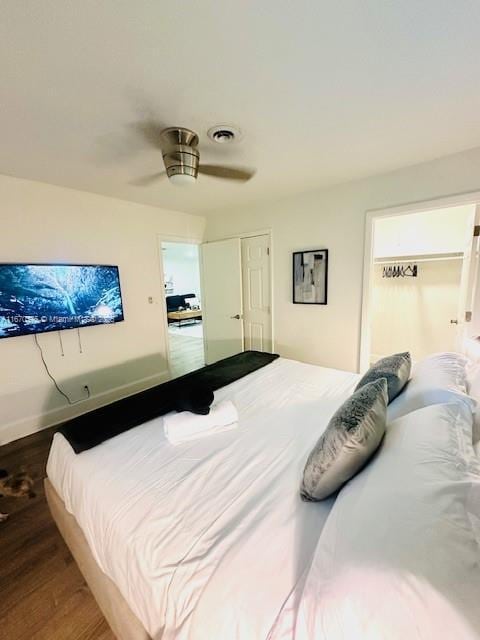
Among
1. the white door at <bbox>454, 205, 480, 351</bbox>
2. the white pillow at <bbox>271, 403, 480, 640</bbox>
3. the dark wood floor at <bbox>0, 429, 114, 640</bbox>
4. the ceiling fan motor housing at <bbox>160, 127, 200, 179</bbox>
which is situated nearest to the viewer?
the white pillow at <bbox>271, 403, 480, 640</bbox>

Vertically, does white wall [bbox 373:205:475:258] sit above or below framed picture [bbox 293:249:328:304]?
above

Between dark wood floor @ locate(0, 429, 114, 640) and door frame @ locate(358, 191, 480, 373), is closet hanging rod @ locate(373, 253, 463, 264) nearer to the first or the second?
door frame @ locate(358, 191, 480, 373)

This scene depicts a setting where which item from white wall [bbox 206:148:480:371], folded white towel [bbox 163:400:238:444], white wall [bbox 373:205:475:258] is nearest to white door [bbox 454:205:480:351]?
white wall [bbox 206:148:480:371]

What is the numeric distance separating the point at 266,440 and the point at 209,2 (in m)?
1.83

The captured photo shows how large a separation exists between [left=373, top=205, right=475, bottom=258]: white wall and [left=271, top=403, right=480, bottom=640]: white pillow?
2.93 m

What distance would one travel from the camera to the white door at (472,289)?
6.98ft

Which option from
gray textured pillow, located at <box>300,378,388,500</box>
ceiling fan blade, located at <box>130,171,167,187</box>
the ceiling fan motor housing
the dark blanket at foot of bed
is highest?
ceiling fan blade, located at <box>130,171,167,187</box>

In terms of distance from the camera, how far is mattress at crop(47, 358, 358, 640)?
2.32ft

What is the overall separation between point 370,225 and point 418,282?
1.38 m

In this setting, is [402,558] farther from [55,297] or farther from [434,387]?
[55,297]

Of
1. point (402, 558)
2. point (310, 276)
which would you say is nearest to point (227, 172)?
point (310, 276)

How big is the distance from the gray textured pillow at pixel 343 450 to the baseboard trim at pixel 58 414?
Answer: 2.82 m

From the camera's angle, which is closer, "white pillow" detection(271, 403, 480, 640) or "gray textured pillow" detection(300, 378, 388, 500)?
"white pillow" detection(271, 403, 480, 640)

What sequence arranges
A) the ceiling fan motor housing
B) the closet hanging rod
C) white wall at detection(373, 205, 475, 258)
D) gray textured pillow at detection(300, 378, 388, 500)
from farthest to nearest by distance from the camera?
white wall at detection(373, 205, 475, 258) < the closet hanging rod < the ceiling fan motor housing < gray textured pillow at detection(300, 378, 388, 500)
